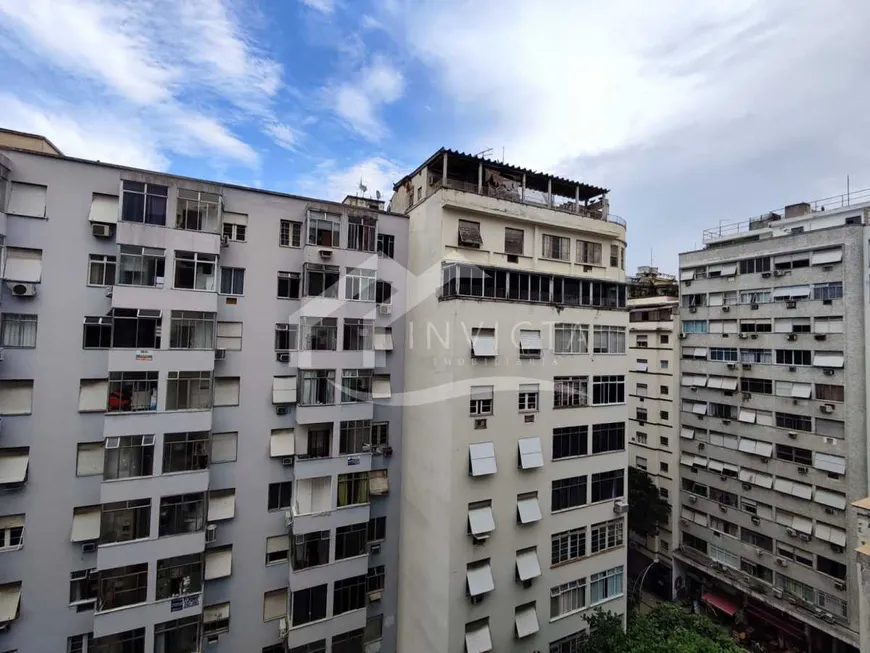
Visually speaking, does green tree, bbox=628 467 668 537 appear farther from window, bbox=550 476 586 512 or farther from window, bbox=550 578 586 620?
window, bbox=550 476 586 512

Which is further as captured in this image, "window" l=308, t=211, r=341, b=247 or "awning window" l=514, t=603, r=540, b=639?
"awning window" l=514, t=603, r=540, b=639

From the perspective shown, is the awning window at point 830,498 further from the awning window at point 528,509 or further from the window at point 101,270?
the window at point 101,270

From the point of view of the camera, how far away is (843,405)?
23.9 m

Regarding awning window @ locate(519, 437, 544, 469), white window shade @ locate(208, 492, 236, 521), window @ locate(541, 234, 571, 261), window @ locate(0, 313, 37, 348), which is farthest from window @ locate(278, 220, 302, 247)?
awning window @ locate(519, 437, 544, 469)

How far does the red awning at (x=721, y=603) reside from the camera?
94.9 feet

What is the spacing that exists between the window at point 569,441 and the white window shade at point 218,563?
12.9 meters

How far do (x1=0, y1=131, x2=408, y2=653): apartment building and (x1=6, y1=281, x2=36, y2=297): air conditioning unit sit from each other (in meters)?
0.07

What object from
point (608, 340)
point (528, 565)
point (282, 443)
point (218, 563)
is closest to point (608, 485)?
point (528, 565)

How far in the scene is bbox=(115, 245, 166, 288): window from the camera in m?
13.7

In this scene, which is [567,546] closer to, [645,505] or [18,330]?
[645,505]

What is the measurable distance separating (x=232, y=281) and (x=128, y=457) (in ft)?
21.8

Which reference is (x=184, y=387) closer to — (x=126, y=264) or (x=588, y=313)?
(x=126, y=264)

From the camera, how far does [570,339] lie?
718 inches

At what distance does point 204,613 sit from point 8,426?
28.9ft
